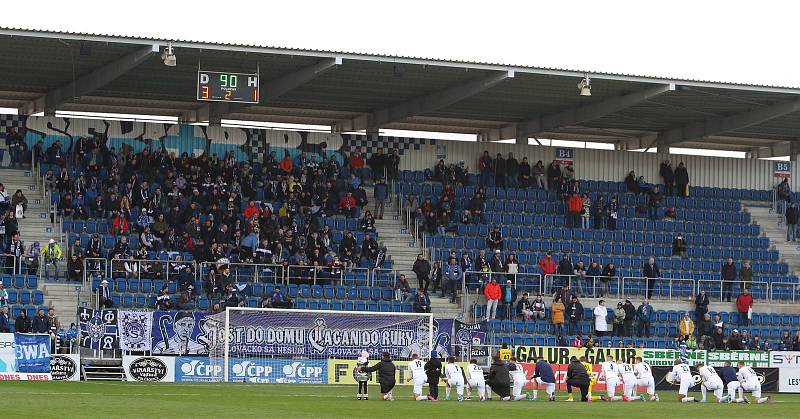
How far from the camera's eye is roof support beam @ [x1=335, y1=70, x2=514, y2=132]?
4841 centimetres

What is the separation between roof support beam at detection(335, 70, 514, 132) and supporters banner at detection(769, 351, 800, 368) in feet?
39.5

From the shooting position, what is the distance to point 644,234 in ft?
184

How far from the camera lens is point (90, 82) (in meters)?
48.1

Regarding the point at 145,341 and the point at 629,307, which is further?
the point at 629,307

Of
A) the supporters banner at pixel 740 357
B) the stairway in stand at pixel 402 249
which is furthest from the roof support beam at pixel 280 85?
the supporters banner at pixel 740 357

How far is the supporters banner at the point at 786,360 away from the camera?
45875 millimetres

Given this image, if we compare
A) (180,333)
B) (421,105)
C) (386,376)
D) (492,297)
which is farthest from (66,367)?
(421,105)

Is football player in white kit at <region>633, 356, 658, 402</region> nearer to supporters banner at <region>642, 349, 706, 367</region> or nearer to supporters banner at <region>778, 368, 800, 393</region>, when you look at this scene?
supporters banner at <region>642, 349, 706, 367</region>

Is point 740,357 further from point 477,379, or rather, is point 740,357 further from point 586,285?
point 477,379

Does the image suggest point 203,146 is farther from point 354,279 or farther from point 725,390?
point 725,390

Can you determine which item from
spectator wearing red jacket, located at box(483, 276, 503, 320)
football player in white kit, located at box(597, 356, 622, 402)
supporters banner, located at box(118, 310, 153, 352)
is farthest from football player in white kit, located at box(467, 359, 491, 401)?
spectator wearing red jacket, located at box(483, 276, 503, 320)

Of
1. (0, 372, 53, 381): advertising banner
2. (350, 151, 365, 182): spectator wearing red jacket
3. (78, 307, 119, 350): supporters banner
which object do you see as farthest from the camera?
(350, 151, 365, 182): spectator wearing red jacket

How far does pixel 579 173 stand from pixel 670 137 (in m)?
4.04

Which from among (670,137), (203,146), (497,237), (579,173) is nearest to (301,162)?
(203,146)
